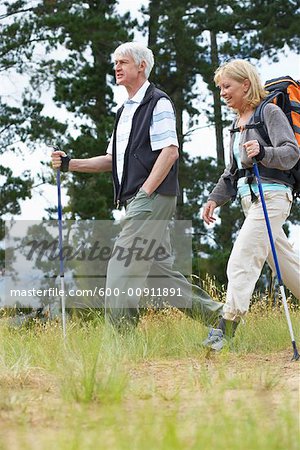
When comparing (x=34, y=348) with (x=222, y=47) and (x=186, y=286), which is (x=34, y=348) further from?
(x=222, y=47)

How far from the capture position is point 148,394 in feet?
12.3

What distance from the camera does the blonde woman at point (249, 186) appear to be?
5.08m

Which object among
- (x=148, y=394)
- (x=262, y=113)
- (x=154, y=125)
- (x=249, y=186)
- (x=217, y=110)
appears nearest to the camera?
(x=148, y=394)

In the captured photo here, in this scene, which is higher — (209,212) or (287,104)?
(287,104)

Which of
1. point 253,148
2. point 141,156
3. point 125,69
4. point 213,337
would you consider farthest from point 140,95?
point 213,337

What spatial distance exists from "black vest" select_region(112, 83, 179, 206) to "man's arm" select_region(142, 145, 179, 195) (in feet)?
0.32

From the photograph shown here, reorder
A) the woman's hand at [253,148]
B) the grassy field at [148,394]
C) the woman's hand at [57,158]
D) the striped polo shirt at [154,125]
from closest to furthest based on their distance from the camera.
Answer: the grassy field at [148,394], the woman's hand at [253,148], the striped polo shirt at [154,125], the woman's hand at [57,158]

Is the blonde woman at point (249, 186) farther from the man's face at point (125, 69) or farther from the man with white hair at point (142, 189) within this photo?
the man's face at point (125, 69)

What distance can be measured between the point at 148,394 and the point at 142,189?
6.85ft

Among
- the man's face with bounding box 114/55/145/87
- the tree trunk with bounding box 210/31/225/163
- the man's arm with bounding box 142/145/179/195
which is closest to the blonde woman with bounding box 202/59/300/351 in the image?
the man's arm with bounding box 142/145/179/195

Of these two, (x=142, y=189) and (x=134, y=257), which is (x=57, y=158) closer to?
(x=142, y=189)

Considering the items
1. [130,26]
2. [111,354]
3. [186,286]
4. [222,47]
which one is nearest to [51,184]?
[130,26]

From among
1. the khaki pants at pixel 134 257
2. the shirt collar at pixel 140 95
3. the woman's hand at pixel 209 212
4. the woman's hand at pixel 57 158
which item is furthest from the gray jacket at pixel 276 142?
the woman's hand at pixel 57 158

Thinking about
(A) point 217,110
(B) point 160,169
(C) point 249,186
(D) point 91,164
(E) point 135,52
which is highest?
(A) point 217,110
